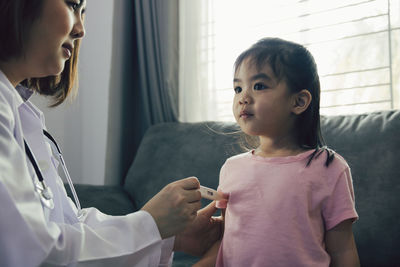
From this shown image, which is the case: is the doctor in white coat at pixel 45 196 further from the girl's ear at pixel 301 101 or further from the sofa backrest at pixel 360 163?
the sofa backrest at pixel 360 163

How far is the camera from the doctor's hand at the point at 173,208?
33.3 inches

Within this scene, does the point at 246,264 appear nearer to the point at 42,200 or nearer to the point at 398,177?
the point at 42,200

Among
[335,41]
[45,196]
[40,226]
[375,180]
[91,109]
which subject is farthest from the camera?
[91,109]

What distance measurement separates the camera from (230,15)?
229 centimetres

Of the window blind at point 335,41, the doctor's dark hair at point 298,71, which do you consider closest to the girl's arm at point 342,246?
the doctor's dark hair at point 298,71

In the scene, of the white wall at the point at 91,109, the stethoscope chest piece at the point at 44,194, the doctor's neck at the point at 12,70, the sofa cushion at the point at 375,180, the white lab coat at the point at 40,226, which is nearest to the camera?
the white lab coat at the point at 40,226

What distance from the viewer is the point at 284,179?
39.7 inches

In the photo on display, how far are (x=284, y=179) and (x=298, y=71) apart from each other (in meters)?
0.31

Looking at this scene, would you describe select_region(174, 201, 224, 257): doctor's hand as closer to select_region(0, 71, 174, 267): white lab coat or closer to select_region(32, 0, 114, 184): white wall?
select_region(0, 71, 174, 267): white lab coat

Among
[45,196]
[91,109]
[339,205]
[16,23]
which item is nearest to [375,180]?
[339,205]

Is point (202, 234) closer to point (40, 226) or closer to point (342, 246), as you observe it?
point (342, 246)

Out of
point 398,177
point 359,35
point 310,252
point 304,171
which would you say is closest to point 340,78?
point 359,35

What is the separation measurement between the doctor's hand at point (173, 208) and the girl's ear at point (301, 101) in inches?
15.5

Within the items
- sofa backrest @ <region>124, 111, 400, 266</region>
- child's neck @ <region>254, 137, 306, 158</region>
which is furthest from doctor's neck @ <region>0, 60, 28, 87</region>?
sofa backrest @ <region>124, 111, 400, 266</region>
